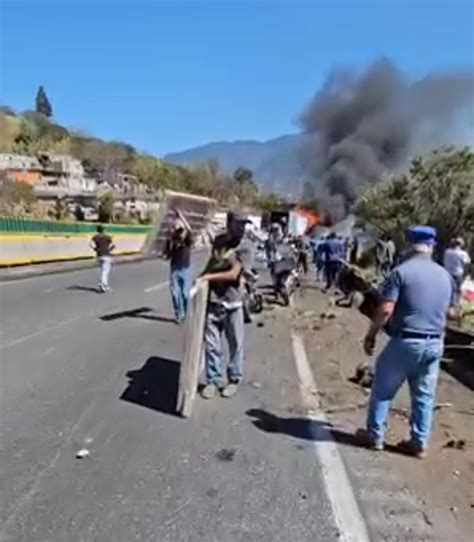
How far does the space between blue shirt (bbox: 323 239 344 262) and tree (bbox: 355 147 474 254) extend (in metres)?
5.38

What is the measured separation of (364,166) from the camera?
53844mm

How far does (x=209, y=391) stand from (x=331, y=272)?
16562 mm

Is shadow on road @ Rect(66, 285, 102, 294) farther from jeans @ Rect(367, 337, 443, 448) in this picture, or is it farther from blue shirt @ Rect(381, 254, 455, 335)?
blue shirt @ Rect(381, 254, 455, 335)

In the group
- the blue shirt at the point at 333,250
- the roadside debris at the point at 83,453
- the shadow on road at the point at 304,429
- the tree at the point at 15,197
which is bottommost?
the tree at the point at 15,197

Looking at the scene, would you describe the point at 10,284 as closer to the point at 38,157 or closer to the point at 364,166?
the point at 364,166

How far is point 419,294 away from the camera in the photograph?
580cm

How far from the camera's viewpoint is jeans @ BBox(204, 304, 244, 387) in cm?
768

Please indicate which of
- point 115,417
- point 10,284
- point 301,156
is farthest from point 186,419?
point 301,156

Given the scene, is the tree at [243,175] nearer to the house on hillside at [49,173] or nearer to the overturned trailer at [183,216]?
the house on hillside at [49,173]

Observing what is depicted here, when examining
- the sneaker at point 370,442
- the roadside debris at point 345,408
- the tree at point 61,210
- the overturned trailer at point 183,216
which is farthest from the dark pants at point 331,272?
the tree at point 61,210

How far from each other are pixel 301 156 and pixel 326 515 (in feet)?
184

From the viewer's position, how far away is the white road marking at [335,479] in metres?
4.51

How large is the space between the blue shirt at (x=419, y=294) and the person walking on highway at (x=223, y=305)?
213cm

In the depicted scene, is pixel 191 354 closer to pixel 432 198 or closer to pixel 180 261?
pixel 180 261
